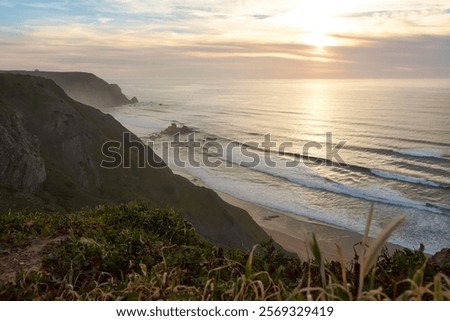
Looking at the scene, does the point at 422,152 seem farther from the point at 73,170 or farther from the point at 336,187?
the point at 73,170

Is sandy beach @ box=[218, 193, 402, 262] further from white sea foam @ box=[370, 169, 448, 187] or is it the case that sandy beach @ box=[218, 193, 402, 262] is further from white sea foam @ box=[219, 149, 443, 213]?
white sea foam @ box=[370, 169, 448, 187]

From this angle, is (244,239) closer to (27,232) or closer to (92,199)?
(92,199)

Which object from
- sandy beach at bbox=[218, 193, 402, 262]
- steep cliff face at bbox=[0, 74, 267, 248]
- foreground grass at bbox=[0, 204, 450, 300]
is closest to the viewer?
foreground grass at bbox=[0, 204, 450, 300]

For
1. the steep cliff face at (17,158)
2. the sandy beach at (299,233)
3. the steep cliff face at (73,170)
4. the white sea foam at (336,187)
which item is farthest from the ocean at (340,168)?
the steep cliff face at (17,158)

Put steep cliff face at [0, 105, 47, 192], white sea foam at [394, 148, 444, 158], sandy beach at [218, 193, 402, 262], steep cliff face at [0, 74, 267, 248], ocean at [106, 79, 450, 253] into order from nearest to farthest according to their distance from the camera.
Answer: steep cliff face at [0, 105, 47, 192] < steep cliff face at [0, 74, 267, 248] < sandy beach at [218, 193, 402, 262] < ocean at [106, 79, 450, 253] < white sea foam at [394, 148, 444, 158]

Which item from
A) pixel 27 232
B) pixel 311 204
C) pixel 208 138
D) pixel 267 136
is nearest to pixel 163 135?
pixel 208 138

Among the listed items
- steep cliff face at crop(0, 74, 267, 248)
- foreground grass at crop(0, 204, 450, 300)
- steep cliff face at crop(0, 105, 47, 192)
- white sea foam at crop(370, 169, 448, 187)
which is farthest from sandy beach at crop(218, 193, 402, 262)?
foreground grass at crop(0, 204, 450, 300)
